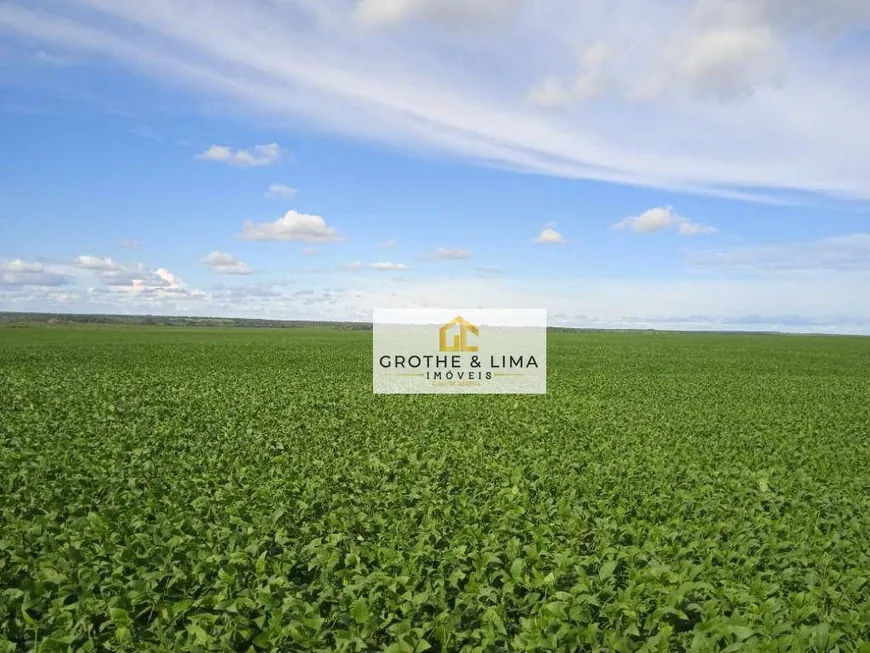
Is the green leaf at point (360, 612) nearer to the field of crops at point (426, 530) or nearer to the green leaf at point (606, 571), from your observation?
the field of crops at point (426, 530)

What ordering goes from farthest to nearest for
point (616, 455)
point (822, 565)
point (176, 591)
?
point (616, 455), point (822, 565), point (176, 591)

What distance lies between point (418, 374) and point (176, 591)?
24423 mm

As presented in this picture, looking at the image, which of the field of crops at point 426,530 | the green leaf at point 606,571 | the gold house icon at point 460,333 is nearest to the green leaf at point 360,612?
the field of crops at point 426,530

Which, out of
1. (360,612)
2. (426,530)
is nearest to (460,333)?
(426,530)

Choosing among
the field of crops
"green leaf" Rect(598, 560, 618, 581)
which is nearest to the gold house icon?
the field of crops

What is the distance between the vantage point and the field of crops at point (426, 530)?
16.5 feet

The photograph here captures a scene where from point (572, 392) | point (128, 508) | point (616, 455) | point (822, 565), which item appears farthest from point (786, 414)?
point (128, 508)

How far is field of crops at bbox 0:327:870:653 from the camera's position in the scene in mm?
5016

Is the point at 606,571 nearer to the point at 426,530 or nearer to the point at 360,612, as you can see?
the point at 426,530

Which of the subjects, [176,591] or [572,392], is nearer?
[176,591]

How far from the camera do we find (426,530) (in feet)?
24.2

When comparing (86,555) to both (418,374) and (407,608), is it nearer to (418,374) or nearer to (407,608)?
(407,608)

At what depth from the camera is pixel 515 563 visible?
5930 millimetres

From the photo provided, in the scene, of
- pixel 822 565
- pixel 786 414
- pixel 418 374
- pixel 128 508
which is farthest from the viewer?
pixel 418 374
